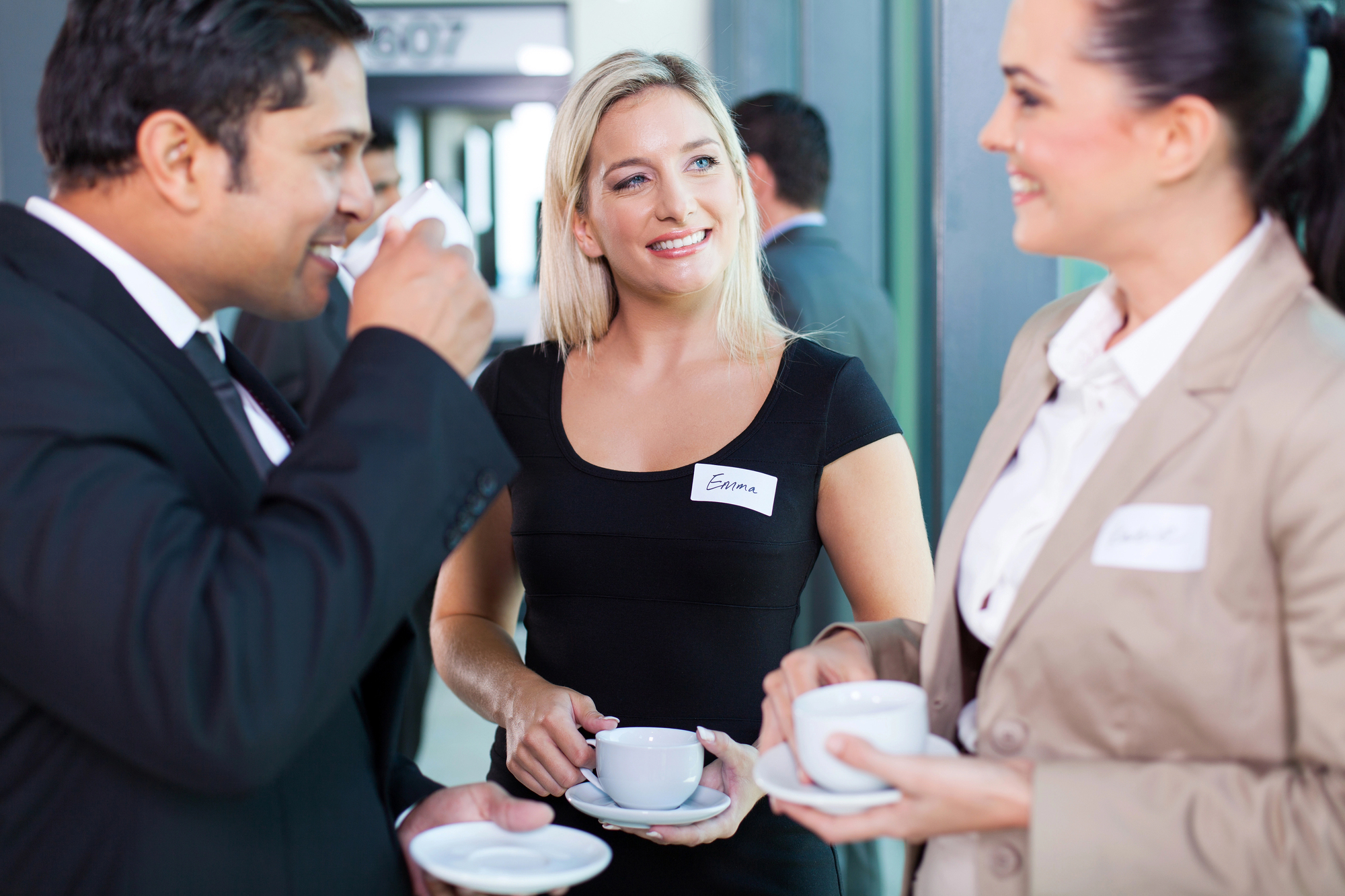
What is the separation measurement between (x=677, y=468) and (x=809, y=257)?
1.80 meters

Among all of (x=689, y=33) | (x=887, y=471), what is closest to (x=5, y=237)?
(x=887, y=471)

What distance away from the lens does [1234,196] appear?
3.23ft

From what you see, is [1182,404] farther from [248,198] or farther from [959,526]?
[248,198]

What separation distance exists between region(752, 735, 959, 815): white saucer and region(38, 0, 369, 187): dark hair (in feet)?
2.44

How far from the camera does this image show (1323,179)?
955 mm

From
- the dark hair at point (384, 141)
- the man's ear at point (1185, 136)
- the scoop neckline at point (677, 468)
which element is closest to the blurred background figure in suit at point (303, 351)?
the dark hair at point (384, 141)

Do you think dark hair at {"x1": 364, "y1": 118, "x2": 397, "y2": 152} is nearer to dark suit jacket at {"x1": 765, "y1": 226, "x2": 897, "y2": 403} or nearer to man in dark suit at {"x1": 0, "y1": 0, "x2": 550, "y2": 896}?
dark suit jacket at {"x1": 765, "y1": 226, "x2": 897, "y2": 403}

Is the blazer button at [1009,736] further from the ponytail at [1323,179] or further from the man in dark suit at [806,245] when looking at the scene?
the man in dark suit at [806,245]

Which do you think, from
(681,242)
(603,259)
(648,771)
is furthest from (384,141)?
(648,771)

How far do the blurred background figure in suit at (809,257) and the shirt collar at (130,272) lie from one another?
221 cm

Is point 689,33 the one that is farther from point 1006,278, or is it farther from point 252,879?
point 252,879

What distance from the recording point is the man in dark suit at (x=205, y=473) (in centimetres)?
83

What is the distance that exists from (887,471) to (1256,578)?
2.75ft

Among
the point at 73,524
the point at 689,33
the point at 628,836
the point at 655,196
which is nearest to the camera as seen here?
the point at 73,524
